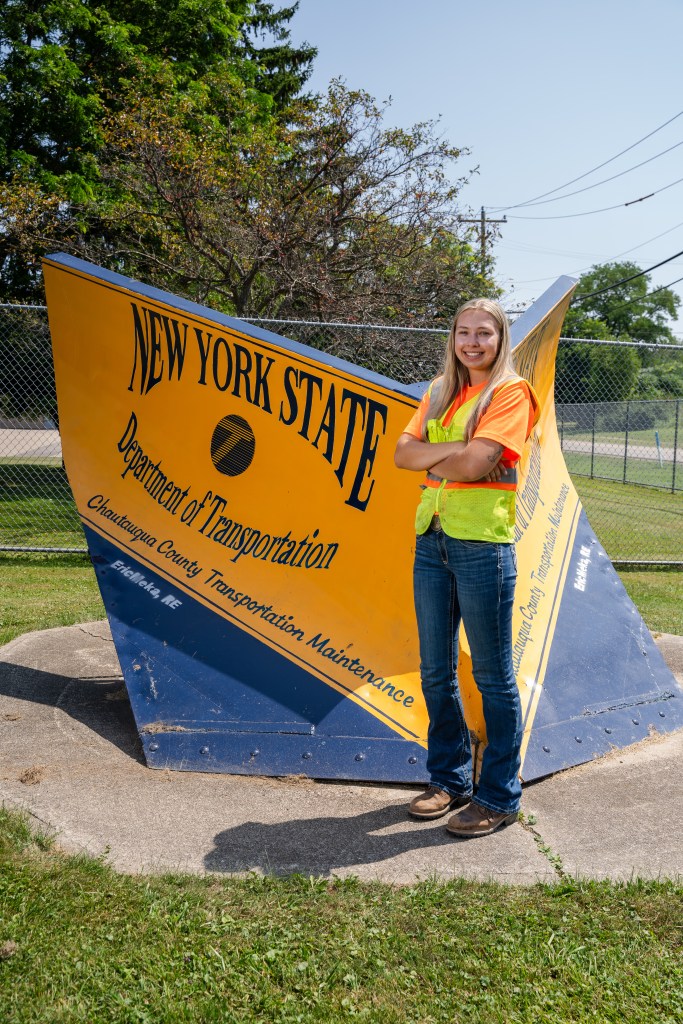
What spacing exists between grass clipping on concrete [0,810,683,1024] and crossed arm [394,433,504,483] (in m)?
1.40

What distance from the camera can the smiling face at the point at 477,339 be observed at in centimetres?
321

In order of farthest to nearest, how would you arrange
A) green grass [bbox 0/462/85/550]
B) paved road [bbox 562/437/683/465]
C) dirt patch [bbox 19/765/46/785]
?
paved road [bbox 562/437/683/465]
green grass [bbox 0/462/85/550]
dirt patch [bbox 19/765/46/785]

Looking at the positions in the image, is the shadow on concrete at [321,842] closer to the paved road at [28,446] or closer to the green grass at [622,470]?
the paved road at [28,446]

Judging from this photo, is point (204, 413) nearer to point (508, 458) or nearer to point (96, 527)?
point (96, 527)

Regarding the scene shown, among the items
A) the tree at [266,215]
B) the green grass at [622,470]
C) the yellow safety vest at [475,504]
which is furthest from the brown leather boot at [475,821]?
the green grass at [622,470]

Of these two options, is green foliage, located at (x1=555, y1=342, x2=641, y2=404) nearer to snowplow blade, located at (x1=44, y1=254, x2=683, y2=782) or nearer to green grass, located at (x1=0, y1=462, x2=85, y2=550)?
green grass, located at (x1=0, y1=462, x2=85, y2=550)

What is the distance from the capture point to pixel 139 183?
13945 mm

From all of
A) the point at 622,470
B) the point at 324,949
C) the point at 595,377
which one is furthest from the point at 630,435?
the point at 324,949

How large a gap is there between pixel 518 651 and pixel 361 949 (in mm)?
1898

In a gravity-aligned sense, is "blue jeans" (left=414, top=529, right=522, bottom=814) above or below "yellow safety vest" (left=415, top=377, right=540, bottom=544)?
below

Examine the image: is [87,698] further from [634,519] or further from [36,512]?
[634,519]

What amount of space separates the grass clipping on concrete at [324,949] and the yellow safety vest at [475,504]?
121 centimetres

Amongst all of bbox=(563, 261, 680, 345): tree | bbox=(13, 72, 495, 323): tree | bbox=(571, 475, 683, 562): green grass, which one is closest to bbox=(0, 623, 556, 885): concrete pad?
bbox=(571, 475, 683, 562): green grass

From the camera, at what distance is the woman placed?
3146 mm
